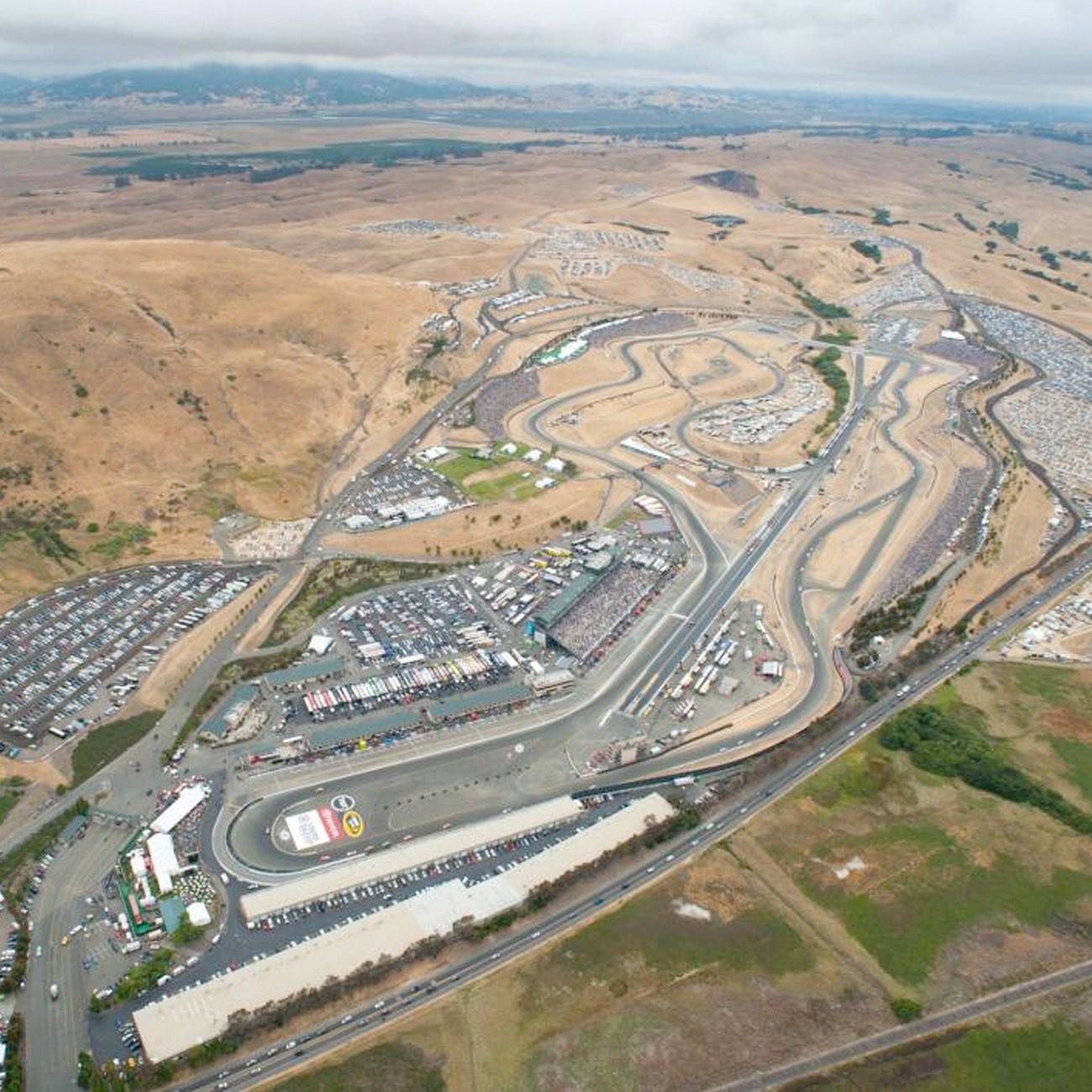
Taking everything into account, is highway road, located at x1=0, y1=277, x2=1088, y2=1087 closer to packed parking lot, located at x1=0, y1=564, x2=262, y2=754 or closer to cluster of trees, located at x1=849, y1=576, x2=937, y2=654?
cluster of trees, located at x1=849, y1=576, x2=937, y2=654

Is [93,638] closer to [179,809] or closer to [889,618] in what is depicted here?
[179,809]

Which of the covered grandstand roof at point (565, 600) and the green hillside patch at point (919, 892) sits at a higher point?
the covered grandstand roof at point (565, 600)

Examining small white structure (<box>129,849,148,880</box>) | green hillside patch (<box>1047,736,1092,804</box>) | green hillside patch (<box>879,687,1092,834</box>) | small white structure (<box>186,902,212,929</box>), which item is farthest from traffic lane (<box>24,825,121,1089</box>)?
green hillside patch (<box>1047,736,1092,804</box>)

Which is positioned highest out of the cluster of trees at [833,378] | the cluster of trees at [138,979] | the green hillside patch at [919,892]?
the cluster of trees at [833,378]

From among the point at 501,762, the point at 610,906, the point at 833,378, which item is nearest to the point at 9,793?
the point at 501,762

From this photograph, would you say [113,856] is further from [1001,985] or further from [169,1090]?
[1001,985]

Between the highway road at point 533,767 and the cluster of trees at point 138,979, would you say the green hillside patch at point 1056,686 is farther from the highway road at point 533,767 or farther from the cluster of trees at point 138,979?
the cluster of trees at point 138,979

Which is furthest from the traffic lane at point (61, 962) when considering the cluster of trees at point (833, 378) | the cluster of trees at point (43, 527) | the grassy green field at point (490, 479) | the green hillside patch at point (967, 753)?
the cluster of trees at point (833, 378)
